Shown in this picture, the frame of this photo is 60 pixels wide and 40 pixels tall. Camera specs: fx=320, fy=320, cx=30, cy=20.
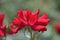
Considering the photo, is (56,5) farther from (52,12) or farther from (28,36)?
(28,36)

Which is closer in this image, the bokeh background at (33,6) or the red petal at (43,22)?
the red petal at (43,22)

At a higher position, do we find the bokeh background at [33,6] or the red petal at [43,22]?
the red petal at [43,22]

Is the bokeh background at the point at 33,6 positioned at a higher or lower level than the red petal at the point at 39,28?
lower

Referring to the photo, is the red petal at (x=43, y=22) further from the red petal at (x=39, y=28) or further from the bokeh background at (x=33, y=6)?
the bokeh background at (x=33, y=6)

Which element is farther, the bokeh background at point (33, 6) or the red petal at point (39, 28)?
the bokeh background at point (33, 6)

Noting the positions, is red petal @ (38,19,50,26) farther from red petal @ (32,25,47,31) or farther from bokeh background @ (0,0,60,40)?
bokeh background @ (0,0,60,40)

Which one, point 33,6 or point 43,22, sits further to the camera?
point 33,6

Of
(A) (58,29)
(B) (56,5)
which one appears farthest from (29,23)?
(B) (56,5)

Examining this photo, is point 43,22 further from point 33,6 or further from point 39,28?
point 33,6

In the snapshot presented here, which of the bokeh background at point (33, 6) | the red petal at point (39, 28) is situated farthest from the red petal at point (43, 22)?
the bokeh background at point (33, 6)

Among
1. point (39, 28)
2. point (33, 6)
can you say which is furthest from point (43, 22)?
point (33, 6)

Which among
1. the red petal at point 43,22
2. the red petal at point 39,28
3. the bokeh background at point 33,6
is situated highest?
the red petal at point 43,22
